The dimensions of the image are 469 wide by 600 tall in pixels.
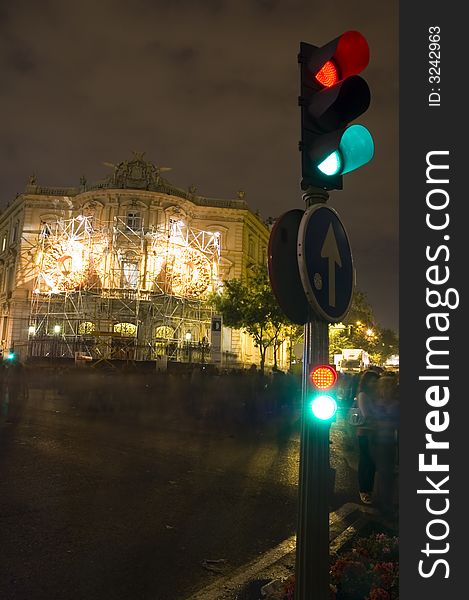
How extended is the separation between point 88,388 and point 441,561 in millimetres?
18555

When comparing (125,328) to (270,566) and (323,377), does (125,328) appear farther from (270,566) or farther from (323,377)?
(323,377)

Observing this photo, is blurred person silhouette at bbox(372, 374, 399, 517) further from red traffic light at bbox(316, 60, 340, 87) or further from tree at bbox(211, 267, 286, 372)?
tree at bbox(211, 267, 286, 372)

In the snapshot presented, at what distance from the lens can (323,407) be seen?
9.11 ft

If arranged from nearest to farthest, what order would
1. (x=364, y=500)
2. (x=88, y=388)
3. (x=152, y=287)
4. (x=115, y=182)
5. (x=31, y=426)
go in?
(x=364, y=500) → (x=31, y=426) → (x=88, y=388) → (x=152, y=287) → (x=115, y=182)

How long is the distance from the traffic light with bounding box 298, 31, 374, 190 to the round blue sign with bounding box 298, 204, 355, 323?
25 cm

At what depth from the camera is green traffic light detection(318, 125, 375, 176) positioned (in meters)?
3.12

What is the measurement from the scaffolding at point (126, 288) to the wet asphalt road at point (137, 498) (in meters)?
21.8

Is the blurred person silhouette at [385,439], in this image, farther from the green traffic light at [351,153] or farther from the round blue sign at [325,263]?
the green traffic light at [351,153]

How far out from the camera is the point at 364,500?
661 centimetres

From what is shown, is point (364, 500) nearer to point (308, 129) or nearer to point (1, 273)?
point (308, 129)

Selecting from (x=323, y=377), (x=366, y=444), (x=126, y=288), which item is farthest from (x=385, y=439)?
(x=126, y=288)

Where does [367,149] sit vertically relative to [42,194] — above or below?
below

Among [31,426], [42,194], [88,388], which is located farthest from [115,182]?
[31,426]

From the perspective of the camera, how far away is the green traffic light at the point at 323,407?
2.77 meters
